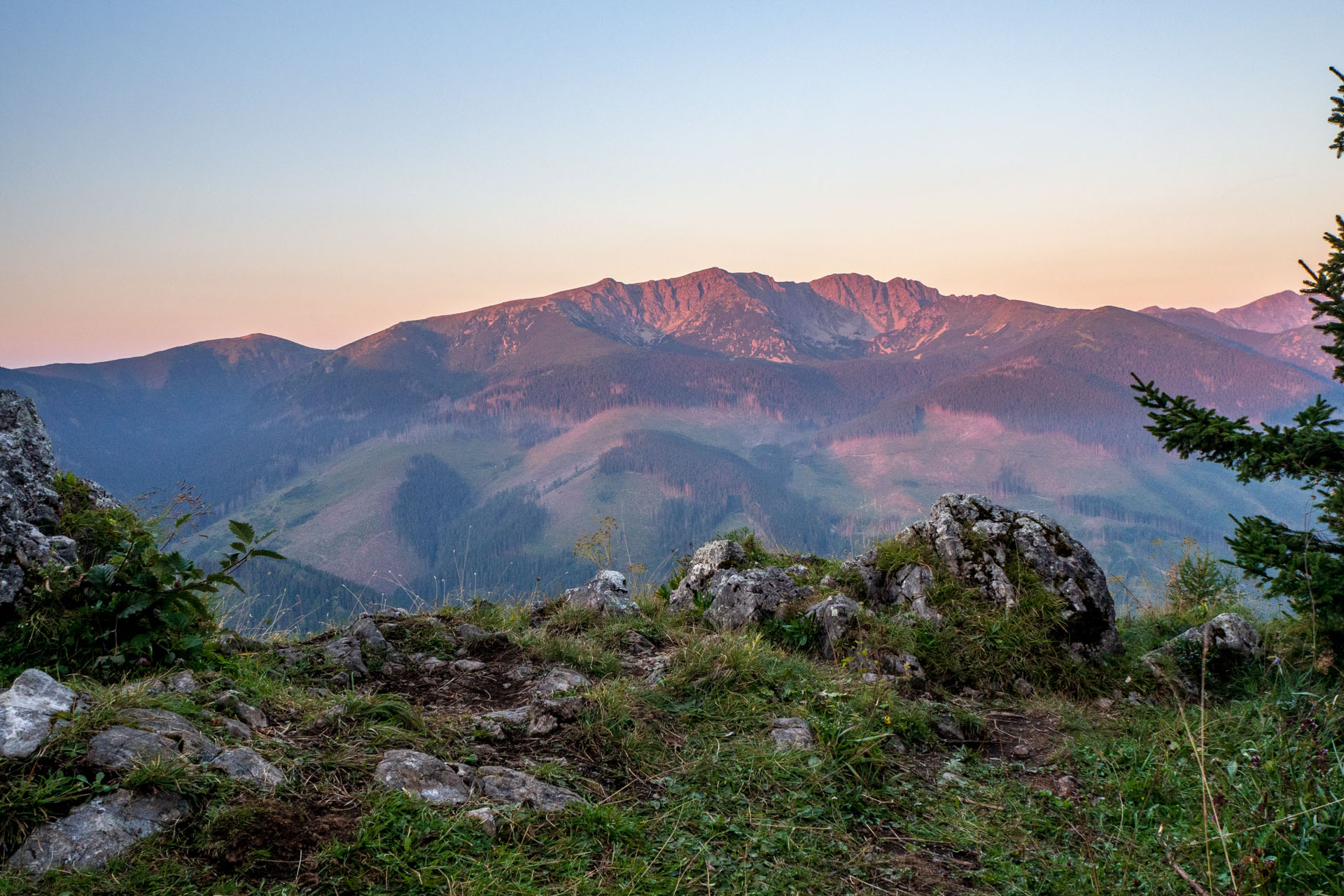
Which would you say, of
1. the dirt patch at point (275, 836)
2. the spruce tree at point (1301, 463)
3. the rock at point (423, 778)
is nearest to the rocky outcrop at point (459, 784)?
the rock at point (423, 778)

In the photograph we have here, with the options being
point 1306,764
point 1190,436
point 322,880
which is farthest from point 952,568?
point 322,880

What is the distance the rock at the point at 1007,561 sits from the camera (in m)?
7.12

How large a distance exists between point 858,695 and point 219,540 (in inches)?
9119

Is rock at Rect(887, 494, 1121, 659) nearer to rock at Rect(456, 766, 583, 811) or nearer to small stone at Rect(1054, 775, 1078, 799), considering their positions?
small stone at Rect(1054, 775, 1078, 799)

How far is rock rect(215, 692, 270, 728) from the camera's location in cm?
414

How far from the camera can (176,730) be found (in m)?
3.57

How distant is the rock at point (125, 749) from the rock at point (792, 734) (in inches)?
137

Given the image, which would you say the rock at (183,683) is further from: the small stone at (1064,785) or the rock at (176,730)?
the small stone at (1064,785)

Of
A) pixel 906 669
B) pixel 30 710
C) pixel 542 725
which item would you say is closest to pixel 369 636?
pixel 542 725

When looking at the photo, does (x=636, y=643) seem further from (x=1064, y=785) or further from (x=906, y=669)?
(x=1064, y=785)

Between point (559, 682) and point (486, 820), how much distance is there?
2.29 meters

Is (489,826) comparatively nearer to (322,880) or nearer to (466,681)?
(322,880)

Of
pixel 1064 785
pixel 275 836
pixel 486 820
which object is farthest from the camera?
pixel 1064 785

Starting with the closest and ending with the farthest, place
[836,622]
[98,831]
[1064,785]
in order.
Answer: [98,831], [1064,785], [836,622]
